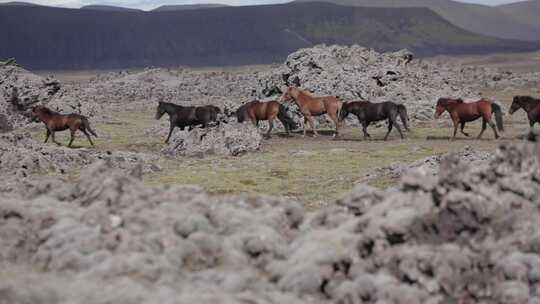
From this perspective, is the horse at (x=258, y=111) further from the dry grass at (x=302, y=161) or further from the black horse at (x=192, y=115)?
the black horse at (x=192, y=115)

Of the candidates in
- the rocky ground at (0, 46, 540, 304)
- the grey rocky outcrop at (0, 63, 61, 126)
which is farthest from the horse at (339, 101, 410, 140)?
the rocky ground at (0, 46, 540, 304)

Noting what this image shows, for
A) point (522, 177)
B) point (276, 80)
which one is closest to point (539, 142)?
point (522, 177)

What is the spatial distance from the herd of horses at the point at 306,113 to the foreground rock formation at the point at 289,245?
18818 millimetres

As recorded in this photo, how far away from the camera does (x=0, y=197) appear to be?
1053 centimetres

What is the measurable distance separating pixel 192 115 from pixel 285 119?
4.61 metres

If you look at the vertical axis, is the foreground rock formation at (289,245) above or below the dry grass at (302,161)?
above

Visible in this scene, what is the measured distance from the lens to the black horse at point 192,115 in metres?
29.6

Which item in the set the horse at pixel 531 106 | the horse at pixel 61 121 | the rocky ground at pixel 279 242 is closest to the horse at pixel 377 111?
the horse at pixel 531 106

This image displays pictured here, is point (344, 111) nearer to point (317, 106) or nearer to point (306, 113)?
point (317, 106)

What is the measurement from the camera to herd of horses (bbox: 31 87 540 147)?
28250 millimetres

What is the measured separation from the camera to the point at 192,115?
29.9 meters

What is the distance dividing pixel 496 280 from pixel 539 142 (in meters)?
3.01

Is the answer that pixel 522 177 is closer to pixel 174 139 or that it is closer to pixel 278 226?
pixel 278 226

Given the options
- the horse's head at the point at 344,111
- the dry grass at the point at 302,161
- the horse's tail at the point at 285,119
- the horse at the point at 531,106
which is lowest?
the dry grass at the point at 302,161
